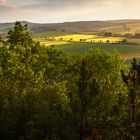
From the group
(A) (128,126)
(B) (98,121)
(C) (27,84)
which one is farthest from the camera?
(C) (27,84)

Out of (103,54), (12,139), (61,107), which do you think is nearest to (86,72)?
(61,107)

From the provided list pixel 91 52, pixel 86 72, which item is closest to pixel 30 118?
pixel 86 72

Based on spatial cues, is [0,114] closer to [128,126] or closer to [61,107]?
[61,107]

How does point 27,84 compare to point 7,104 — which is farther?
point 27,84

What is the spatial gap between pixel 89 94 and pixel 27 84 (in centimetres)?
2009

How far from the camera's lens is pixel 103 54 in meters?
74.6

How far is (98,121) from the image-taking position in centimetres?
5328

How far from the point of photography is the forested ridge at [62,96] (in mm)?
47781

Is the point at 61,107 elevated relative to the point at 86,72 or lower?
lower

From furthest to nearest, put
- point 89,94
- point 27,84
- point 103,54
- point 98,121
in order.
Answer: point 103,54 < point 27,84 < point 98,121 < point 89,94

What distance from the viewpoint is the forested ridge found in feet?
157

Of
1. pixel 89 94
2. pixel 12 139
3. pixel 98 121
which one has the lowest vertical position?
pixel 12 139

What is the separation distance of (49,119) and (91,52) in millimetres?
23081

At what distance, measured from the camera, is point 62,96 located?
57.5 m
